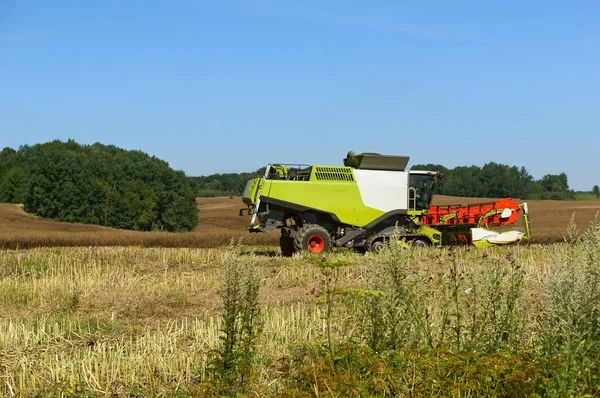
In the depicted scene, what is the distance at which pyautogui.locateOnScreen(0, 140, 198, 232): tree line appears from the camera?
2349 inches

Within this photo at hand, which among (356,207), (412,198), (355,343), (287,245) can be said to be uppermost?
(412,198)

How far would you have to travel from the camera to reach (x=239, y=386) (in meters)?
5.40

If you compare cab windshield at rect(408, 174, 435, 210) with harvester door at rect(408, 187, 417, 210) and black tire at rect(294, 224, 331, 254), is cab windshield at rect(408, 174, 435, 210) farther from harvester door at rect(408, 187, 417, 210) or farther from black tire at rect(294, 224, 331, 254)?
black tire at rect(294, 224, 331, 254)

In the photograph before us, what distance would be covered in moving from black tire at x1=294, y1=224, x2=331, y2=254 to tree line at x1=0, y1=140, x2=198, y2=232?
44.9m

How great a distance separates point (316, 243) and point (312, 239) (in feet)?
0.47

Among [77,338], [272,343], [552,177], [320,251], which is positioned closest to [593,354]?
[272,343]

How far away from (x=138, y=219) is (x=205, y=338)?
54190 mm

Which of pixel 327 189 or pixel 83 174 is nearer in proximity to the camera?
pixel 327 189

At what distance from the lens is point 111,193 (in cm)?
6019

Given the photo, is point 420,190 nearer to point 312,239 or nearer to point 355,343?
point 312,239

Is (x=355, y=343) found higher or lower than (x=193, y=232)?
lower

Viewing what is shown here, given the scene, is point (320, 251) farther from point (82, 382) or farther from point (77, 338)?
point (82, 382)

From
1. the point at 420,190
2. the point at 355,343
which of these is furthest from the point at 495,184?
the point at 355,343

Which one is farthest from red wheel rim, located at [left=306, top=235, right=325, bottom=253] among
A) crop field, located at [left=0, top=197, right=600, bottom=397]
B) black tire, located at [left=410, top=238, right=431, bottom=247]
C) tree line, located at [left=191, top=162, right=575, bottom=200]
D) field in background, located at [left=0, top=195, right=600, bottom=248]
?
tree line, located at [left=191, top=162, right=575, bottom=200]
